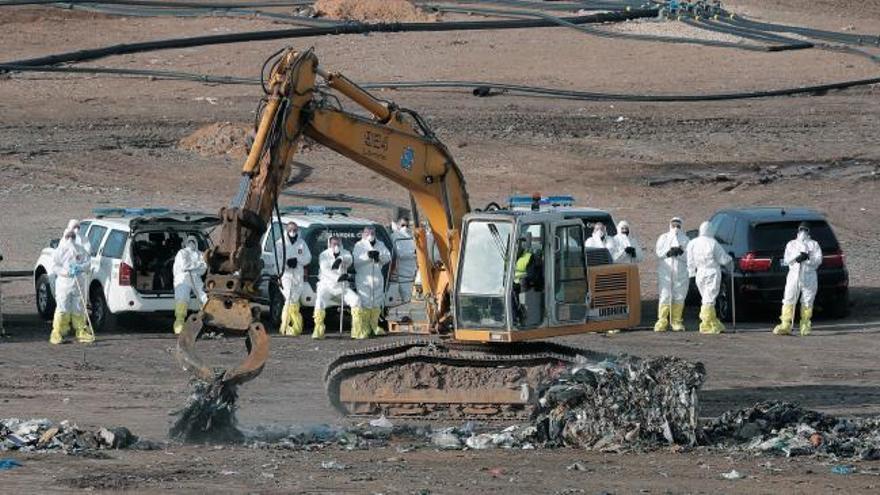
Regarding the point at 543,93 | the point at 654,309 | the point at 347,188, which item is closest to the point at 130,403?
the point at 654,309

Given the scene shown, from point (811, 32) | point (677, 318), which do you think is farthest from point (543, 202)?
point (811, 32)

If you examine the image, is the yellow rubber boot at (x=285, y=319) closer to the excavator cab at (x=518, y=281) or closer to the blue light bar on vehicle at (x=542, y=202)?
the blue light bar on vehicle at (x=542, y=202)

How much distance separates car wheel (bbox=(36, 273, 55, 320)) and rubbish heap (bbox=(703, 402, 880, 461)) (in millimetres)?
13821

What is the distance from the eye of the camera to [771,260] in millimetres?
31250

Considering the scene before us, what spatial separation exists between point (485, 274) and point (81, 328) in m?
8.96

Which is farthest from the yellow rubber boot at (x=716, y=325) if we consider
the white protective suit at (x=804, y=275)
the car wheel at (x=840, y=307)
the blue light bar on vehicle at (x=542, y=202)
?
the blue light bar on vehicle at (x=542, y=202)

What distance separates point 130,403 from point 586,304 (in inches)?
203

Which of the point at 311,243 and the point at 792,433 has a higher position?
the point at 311,243

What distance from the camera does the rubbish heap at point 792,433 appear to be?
1931cm

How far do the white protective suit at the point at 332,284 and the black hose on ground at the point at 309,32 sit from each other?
756 inches

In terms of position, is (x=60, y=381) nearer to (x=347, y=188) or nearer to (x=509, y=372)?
(x=509, y=372)

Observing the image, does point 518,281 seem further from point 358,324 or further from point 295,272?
point 295,272

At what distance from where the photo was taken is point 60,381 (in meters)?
25.0

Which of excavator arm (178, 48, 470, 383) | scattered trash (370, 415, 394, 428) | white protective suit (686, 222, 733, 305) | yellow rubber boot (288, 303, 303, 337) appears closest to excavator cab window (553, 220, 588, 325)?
excavator arm (178, 48, 470, 383)
